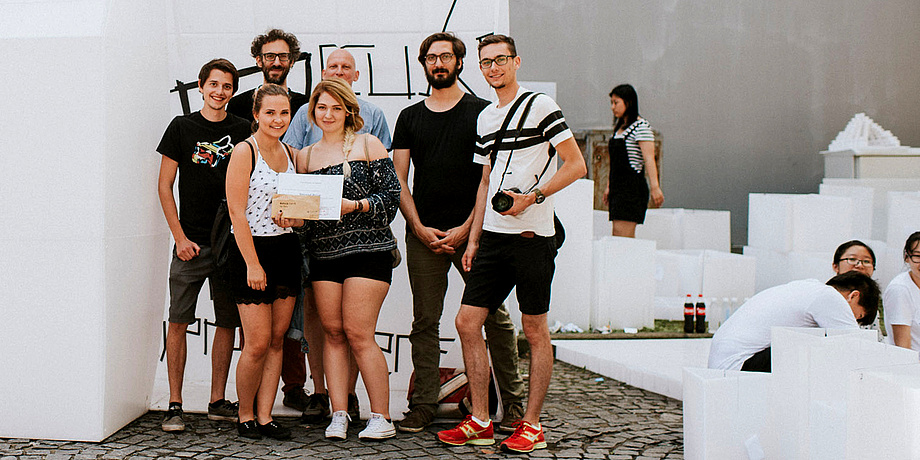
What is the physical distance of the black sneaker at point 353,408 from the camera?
4312 mm

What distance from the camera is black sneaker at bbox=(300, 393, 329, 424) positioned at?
4.33 meters

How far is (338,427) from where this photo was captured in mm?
3980

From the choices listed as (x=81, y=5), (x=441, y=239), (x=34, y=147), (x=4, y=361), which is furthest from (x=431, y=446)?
(x=81, y=5)

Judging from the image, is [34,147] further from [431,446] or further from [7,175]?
[431,446]


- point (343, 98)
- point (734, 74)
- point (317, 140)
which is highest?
point (734, 74)

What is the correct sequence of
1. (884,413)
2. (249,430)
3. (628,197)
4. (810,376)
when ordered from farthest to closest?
(628,197), (249,430), (810,376), (884,413)

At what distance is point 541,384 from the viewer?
3.89 m

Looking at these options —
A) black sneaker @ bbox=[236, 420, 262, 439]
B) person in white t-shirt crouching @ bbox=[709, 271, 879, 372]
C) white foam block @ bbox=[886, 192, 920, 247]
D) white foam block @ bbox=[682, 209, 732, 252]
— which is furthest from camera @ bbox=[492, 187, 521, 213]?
white foam block @ bbox=[682, 209, 732, 252]

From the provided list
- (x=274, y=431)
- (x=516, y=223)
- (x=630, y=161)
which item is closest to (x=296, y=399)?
(x=274, y=431)

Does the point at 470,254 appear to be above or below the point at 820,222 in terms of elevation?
below

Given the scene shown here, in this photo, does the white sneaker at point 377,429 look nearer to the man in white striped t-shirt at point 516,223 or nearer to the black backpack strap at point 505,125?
the man in white striped t-shirt at point 516,223

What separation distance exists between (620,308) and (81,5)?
420 cm

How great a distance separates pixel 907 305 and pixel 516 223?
6.71ft

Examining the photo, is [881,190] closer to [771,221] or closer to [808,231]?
[771,221]
